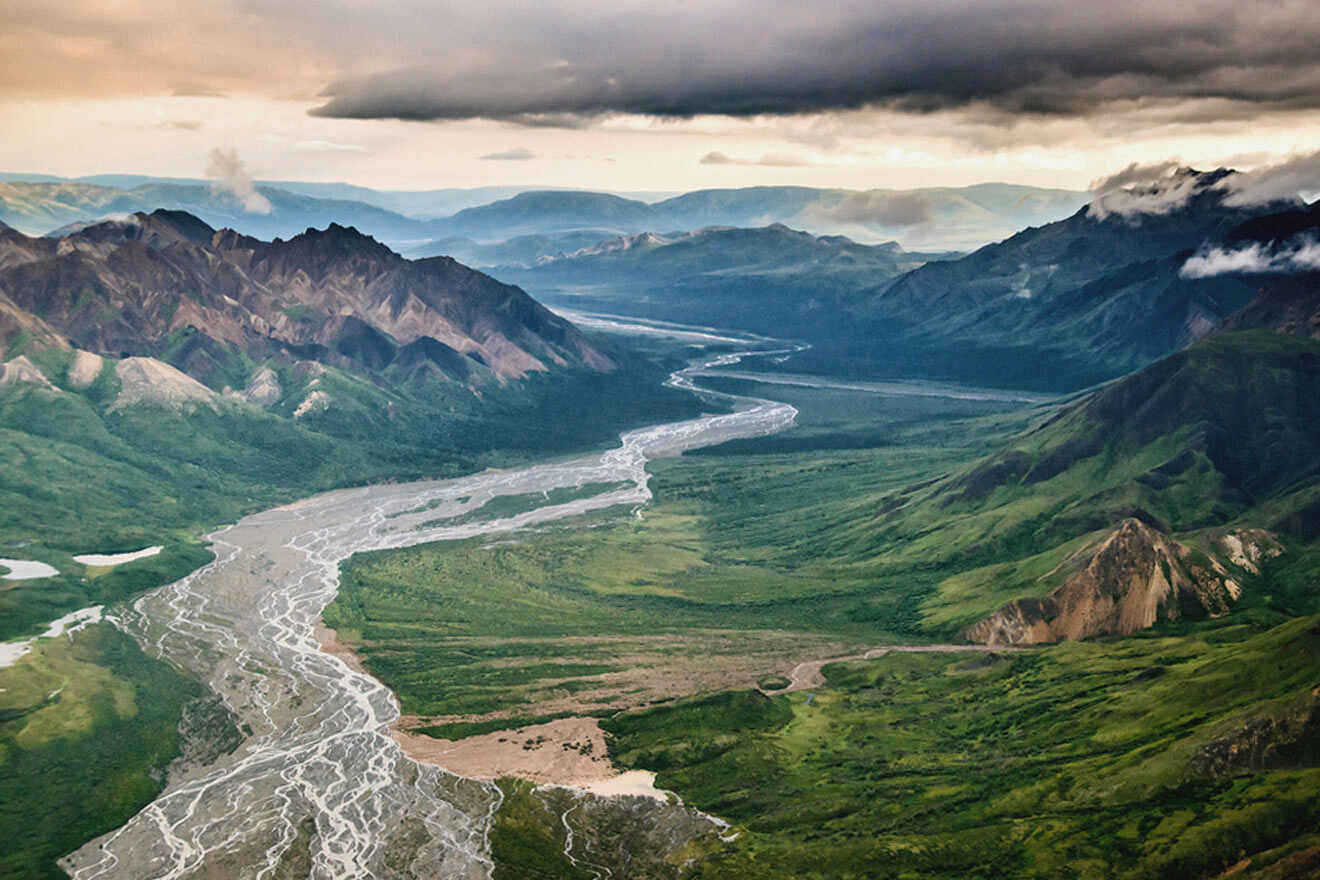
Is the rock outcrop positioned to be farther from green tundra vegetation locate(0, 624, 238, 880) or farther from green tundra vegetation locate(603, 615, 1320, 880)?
green tundra vegetation locate(0, 624, 238, 880)

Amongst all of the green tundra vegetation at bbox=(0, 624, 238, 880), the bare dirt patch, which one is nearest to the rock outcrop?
the bare dirt patch

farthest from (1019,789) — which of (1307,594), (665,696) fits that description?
(1307,594)

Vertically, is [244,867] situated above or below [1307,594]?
below

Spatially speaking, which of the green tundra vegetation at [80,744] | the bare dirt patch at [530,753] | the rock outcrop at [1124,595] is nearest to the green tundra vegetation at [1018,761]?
the bare dirt patch at [530,753]

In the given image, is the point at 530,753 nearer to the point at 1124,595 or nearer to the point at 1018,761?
the point at 1018,761

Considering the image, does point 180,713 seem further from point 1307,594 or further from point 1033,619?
point 1307,594

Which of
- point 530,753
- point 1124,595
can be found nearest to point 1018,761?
point 1124,595

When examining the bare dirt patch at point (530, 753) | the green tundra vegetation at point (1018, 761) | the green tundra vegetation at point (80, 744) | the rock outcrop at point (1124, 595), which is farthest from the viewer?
the rock outcrop at point (1124, 595)

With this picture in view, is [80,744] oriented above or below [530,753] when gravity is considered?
below

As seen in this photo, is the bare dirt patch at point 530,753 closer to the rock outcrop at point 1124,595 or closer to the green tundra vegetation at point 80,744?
the green tundra vegetation at point 80,744
